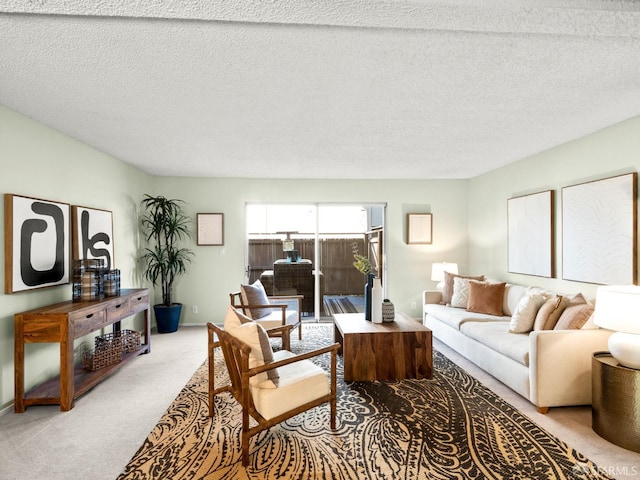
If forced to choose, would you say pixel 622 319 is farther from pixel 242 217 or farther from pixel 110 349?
pixel 242 217

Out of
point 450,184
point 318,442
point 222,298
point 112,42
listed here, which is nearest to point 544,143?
point 450,184

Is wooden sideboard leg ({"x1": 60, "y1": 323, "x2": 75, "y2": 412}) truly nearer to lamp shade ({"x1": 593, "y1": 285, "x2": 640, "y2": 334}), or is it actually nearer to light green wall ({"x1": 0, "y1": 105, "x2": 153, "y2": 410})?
light green wall ({"x1": 0, "y1": 105, "x2": 153, "y2": 410})

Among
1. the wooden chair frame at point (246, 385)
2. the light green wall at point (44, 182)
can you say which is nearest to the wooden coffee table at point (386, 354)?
the wooden chair frame at point (246, 385)

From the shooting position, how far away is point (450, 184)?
6.06 metres

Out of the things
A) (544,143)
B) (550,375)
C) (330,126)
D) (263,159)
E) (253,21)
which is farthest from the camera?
(263,159)

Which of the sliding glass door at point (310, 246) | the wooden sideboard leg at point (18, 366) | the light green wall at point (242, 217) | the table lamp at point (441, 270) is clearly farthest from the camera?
the sliding glass door at point (310, 246)

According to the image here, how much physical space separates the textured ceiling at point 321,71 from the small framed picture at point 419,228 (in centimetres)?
214

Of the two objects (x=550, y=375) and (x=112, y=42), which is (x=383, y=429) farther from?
(x=112, y=42)

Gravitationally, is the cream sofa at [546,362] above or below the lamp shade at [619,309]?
below

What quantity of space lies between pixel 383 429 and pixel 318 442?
1.65ft

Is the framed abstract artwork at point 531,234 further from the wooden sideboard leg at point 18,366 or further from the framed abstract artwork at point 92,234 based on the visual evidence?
the wooden sideboard leg at point 18,366

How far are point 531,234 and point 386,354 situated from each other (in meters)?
2.51

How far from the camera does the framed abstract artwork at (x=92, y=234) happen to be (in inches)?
144

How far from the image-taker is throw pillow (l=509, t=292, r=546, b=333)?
3488mm
